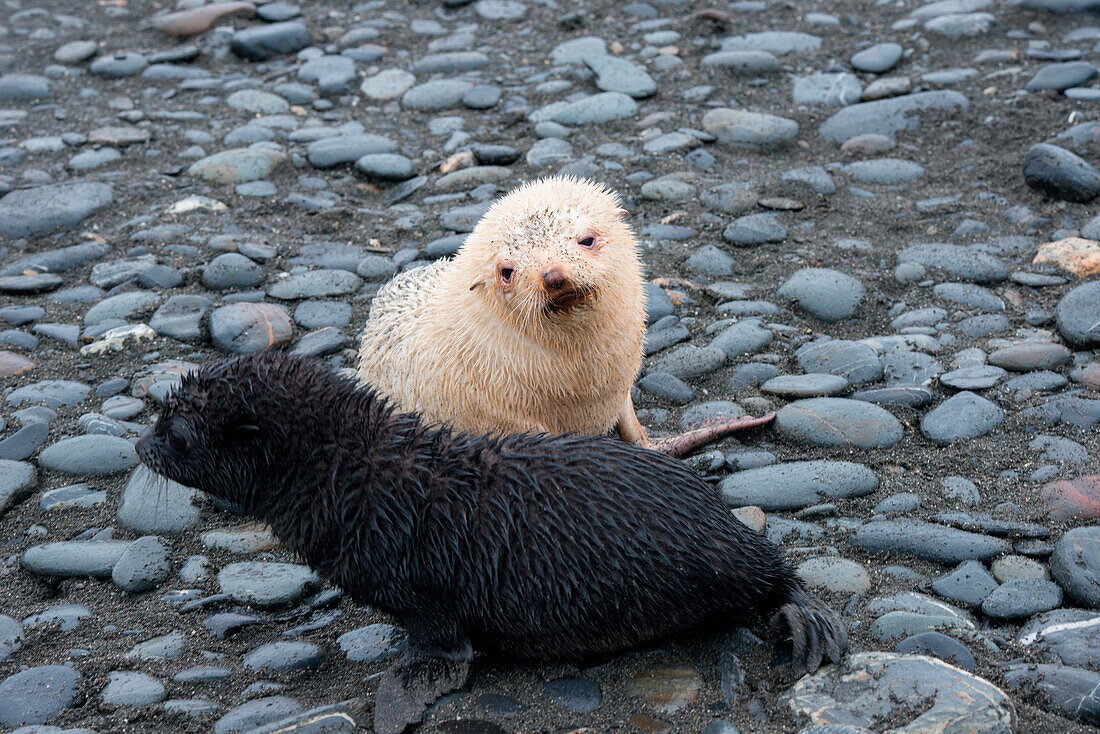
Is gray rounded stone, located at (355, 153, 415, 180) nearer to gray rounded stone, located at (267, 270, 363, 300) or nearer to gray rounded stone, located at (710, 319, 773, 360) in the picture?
gray rounded stone, located at (267, 270, 363, 300)

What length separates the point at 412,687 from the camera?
12.9ft

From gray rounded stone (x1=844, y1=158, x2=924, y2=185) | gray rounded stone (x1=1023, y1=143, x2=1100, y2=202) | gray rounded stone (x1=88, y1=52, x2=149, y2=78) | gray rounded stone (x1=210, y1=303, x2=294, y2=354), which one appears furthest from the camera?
gray rounded stone (x1=88, y1=52, x2=149, y2=78)

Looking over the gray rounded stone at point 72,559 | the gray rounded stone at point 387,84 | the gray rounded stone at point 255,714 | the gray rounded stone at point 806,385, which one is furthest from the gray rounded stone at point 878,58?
the gray rounded stone at point 255,714

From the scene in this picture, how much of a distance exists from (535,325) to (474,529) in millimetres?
1167

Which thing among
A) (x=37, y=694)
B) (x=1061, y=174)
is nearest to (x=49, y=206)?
(x=37, y=694)

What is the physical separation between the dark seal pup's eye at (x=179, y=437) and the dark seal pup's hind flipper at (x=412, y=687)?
1241 mm

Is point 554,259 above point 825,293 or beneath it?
above

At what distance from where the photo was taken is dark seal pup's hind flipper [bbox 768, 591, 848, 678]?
3844 millimetres

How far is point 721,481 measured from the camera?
17.2 feet

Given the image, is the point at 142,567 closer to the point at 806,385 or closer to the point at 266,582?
the point at 266,582

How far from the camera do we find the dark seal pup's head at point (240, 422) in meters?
4.12

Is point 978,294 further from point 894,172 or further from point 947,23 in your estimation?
point 947,23

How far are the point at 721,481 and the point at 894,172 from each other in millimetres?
4251

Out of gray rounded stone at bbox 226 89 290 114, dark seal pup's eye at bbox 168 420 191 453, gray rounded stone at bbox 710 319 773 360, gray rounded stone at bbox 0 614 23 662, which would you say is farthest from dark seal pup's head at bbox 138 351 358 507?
gray rounded stone at bbox 226 89 290 114
